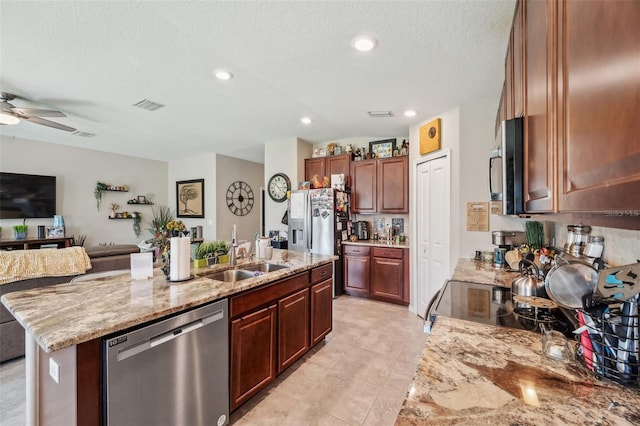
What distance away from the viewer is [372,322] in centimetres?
345

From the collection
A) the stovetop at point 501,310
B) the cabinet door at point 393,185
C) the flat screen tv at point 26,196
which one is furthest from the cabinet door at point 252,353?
the flat screen tv at point 26,196

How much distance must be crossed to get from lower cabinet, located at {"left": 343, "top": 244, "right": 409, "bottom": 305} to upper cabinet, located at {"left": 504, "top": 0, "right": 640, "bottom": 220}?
10.5ft

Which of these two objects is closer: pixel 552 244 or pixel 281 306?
pixel 281 306

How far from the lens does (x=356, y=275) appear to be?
439 cm

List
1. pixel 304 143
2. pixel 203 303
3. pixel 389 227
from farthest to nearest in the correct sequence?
pixel 304 143
pixel 389 227
pixel 203 303

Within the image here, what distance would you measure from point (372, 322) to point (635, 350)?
2.88 m

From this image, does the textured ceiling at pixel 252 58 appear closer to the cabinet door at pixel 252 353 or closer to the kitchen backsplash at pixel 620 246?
the kitchen backsplash at pixel 620 246

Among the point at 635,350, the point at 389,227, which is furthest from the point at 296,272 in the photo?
the point at 389,227

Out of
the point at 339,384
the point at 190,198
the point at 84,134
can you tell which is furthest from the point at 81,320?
the point at 190,198

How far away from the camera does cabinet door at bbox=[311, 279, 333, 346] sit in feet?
8.53

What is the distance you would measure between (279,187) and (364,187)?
158cm

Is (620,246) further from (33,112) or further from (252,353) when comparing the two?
(33,112)

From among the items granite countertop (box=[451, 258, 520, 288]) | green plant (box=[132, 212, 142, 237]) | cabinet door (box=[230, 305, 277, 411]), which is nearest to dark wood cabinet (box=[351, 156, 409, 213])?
granite countertop (box=[451, 258, 520, 288])

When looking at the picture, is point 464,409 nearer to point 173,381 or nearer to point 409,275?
→ point 173,381
